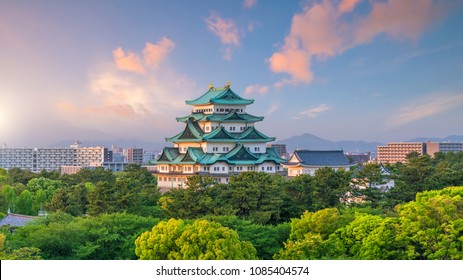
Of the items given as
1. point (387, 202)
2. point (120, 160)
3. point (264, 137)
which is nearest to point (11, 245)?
point (387, 202)

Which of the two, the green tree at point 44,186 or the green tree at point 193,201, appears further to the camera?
the green tree at point 44,186


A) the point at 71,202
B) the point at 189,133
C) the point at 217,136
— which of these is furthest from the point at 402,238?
the point at 189,133

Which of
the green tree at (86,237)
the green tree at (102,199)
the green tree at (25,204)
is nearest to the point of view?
the green tree at (86,237)

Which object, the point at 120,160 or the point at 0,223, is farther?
the point at 120,160

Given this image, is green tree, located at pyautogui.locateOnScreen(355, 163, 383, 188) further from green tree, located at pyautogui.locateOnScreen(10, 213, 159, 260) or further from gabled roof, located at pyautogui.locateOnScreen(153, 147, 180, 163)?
gabled roof, located at pyautogui.locateOnScreen(153, 147, 180, 163)

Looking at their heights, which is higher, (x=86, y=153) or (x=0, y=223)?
(x=86, y=153)

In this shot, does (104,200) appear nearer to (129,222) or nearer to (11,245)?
(129,222)

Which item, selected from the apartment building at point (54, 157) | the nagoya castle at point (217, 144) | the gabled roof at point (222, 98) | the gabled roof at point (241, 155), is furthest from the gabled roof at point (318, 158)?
the apartment building at point (54, 157)

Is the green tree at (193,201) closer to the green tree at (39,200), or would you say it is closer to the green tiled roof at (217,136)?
the green tiled roof at (217,136)
